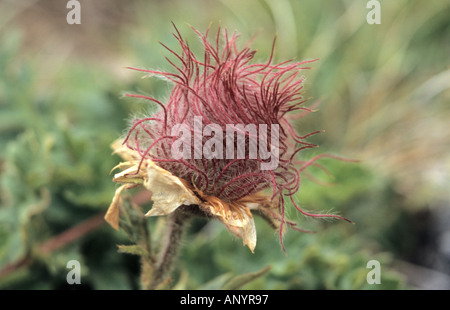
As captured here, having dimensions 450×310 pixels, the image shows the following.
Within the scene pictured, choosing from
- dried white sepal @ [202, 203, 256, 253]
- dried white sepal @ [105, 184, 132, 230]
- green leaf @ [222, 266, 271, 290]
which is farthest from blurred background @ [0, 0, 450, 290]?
dried white sepal @ [202, 203, 256, 253]

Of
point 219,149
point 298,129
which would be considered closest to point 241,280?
point 219,149

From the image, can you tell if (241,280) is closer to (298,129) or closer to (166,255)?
(166,255)

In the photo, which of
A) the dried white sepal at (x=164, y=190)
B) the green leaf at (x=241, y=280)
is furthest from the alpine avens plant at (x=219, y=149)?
the green leaf at (x=241, y=280)

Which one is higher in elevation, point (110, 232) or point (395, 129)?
point (395, 129)

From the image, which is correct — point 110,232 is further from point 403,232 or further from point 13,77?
point 403,232

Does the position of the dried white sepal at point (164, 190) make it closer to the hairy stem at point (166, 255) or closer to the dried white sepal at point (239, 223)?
the dried white sepal at point (239, 223)
